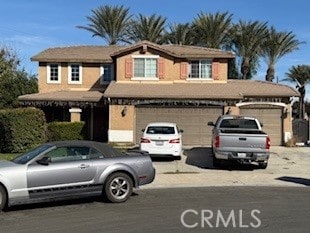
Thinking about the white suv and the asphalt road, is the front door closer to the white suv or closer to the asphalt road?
the asphalt road

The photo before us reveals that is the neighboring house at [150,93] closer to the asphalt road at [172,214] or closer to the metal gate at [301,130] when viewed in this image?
the metal gate at [301,130]

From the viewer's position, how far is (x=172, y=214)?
33.0ft

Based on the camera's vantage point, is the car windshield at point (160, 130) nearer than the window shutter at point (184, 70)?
Yes

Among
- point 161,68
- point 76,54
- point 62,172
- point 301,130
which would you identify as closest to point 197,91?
point 161,68

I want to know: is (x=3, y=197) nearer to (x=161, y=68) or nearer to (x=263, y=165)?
(x=263, y=165)

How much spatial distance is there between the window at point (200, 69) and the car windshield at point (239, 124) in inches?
474

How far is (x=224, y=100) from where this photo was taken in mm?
29500

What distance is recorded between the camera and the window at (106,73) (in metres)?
36.3

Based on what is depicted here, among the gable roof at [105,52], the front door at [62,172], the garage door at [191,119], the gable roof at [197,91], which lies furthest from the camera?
the gable roof at [105,52]

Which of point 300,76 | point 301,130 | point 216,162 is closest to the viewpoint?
point 216,162

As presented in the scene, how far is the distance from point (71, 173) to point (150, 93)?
62.2 ft

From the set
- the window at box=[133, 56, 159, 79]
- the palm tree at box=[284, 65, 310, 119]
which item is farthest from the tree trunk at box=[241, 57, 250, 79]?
the window at box=[133, 56, 159, 79]

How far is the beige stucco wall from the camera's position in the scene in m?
35.8

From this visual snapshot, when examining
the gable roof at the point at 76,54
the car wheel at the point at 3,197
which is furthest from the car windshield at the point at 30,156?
the gable roof at the point at 76,54
